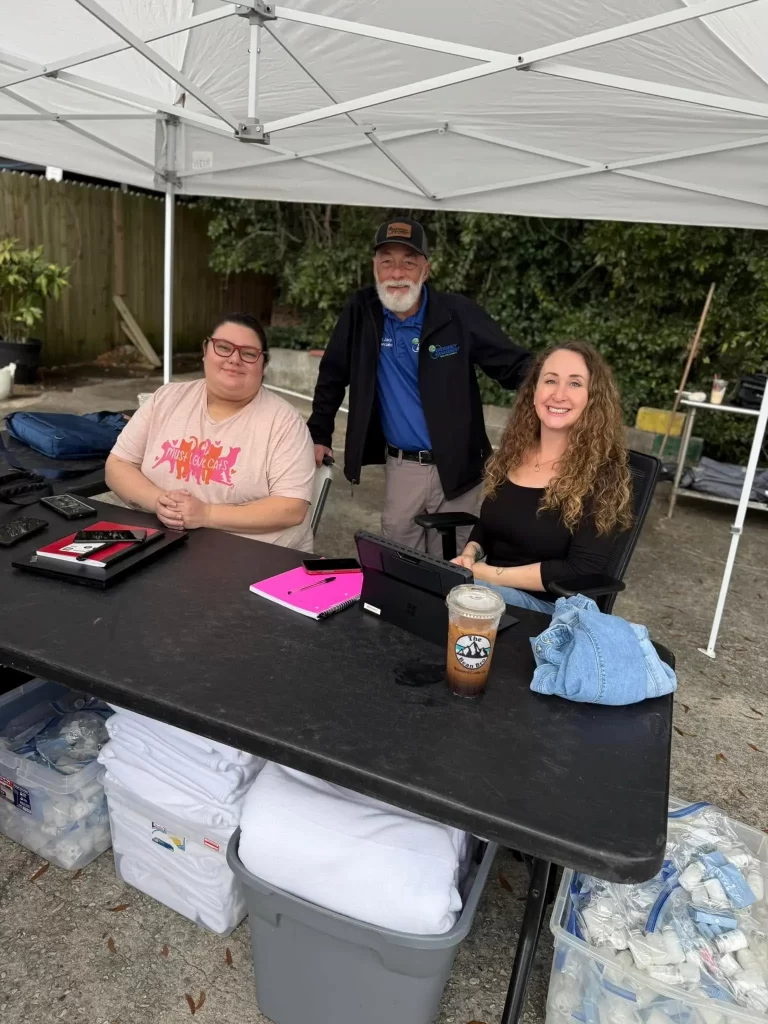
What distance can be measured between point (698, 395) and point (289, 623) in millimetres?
4627

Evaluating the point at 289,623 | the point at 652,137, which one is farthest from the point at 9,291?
the point at 289,623

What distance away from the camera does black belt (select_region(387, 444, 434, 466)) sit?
9.85 feet

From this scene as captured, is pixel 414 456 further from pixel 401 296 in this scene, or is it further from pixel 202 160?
pixel 202 160

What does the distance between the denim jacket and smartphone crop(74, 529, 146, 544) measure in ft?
3.73

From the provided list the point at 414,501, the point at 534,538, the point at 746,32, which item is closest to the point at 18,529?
the point at 534,538

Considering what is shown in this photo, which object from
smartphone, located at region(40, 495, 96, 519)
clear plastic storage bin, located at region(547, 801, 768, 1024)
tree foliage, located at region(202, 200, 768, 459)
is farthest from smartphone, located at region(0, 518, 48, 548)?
tree foliage, located at region(202, 200, 768, 459)

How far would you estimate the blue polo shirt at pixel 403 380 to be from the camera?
296 cm

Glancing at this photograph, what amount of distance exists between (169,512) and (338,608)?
0.74 meters

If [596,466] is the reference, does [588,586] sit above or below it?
below

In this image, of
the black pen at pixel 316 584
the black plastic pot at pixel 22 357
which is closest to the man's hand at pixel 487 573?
the black pen at pixel 316 584

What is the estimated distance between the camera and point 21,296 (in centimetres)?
712

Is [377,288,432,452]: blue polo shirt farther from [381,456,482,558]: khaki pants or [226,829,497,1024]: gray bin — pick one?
[226,829,497,1024]: gray bin

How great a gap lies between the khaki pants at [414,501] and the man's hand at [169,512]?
1.18m

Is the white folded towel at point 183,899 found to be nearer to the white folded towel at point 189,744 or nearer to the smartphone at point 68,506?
the white folded towel at point 189,744
